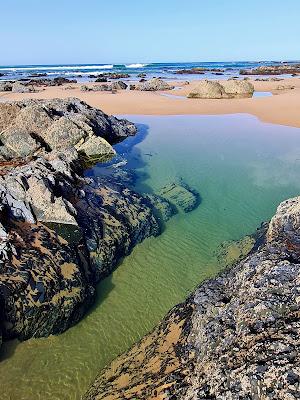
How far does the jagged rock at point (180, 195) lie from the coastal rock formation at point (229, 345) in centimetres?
475

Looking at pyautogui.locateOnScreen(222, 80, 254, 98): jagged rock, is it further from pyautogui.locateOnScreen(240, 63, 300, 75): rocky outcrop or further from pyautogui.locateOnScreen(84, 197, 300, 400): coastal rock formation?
pyautogui.locateOnScreen(240, 63, 300, 75): rocky outcrop

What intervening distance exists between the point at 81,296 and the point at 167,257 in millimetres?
2509

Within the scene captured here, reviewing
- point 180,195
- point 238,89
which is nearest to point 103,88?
point 238,89

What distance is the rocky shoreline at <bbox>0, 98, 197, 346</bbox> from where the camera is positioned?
6375 millimetres

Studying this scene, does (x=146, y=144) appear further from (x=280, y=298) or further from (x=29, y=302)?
(x=280, y=298)

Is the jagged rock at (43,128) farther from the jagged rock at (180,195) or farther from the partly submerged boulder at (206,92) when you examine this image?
the partly submerged boulder at (206,92)

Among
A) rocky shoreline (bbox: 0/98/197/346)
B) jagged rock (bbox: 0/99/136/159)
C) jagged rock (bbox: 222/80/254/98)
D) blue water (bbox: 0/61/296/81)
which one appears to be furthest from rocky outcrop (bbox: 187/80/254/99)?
blue water (bbox: 0/61/296/81)

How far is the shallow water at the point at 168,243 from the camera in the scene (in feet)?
18.8

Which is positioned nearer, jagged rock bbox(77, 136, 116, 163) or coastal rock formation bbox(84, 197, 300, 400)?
coastal rock formation bbox(84, 197, 300, 400)

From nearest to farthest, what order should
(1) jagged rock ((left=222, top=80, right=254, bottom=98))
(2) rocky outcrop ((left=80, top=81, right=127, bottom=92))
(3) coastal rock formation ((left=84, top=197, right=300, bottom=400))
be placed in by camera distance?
1. (3) coastal rock formation ((left=84, top=197, right=300, bottom=400))
2. (1) jagged rock ((left=222, top=80, right=254, bottom=98))
3. (2) rocky outcrop ((left=80, top=81, right=127, bottom=92))

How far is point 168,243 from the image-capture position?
9.23m

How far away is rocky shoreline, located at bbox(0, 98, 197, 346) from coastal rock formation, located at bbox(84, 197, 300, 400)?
1.65 metres

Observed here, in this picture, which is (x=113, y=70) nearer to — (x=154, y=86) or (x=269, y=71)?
(x=269, y=71)

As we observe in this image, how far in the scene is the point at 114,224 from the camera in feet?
29.6
